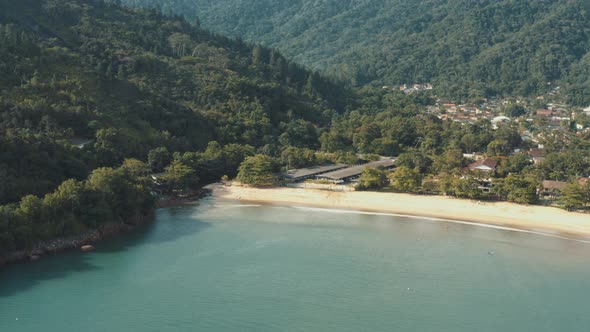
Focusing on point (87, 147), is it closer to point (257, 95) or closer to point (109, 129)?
point (109, 129)

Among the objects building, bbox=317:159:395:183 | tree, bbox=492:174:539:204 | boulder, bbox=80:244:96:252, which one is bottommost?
boulder, bbox=80:244:96:252

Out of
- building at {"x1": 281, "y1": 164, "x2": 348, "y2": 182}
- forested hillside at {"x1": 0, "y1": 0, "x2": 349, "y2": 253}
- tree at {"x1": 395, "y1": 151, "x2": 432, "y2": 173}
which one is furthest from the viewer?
tree at {"x1": 395, "y1": 151, "x2": 432, "y2": 173}

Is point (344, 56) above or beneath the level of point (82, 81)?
above

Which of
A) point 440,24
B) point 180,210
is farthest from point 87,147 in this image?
point 440,24

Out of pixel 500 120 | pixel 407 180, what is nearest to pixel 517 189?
pixel 407 180

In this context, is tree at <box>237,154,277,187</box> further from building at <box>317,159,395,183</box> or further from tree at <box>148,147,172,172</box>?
tree at <box>148,147,172,172</box>

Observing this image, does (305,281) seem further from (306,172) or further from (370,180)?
(306,172)

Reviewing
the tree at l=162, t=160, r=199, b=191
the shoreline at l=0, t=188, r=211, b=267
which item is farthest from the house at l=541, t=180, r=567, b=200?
the shoreline at l=0, t=188, r=211, b=267
